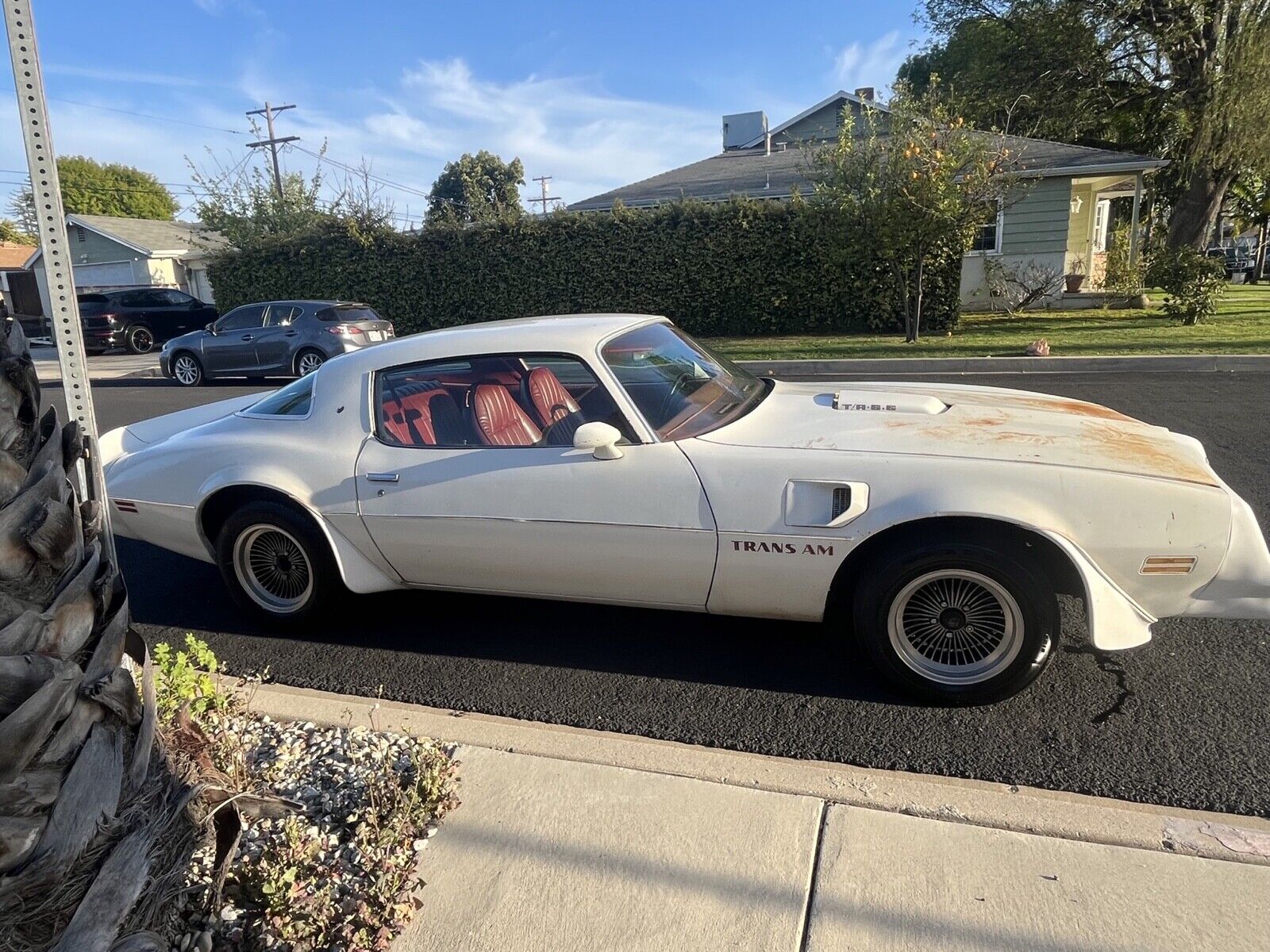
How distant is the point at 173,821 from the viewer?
1890 mm

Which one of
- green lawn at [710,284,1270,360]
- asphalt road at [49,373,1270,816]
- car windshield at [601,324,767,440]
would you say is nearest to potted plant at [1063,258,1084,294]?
green lawn at [710,284,1270,360]

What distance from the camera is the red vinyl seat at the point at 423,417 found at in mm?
3682

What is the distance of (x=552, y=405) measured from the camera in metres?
3.69

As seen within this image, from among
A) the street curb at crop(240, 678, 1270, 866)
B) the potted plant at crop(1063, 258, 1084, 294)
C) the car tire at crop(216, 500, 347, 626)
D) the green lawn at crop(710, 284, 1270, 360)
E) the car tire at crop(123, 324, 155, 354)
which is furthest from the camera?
the car tire at crop(123, 324, 155, 354)

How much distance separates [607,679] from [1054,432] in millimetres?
2014

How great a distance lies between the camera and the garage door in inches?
1271

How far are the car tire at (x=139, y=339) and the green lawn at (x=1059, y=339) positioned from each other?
588 inches

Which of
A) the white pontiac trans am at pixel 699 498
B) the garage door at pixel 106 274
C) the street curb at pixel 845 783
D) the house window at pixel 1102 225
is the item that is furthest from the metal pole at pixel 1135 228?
the garage door at pixel 106 274

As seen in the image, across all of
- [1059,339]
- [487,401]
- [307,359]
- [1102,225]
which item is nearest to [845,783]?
[487,401]

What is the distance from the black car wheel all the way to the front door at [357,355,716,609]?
13.3 m

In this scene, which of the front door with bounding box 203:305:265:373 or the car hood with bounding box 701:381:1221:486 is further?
the front door with bounding box 203:305:265:373

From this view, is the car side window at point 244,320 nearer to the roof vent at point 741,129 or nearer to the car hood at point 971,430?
the car hood at point 971,430

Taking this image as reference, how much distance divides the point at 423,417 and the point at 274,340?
12161 millimetres

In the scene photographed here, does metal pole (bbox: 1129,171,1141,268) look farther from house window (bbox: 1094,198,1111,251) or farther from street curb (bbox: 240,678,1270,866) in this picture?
street curb (bbox: 240,678,1270,866)
